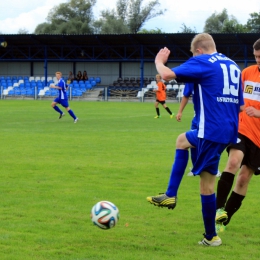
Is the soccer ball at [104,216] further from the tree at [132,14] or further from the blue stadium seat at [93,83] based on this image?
the tree at [132,14]

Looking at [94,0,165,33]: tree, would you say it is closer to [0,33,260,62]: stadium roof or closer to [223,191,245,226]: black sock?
[0,33,260,62]: stadium roof

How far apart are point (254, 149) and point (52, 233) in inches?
93.0

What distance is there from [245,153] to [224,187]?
17.3 inches

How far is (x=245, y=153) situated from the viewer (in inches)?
254

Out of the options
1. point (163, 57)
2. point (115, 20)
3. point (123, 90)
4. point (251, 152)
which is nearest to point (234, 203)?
point (251, 152)

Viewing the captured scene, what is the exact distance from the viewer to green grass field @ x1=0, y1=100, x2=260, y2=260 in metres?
5.52

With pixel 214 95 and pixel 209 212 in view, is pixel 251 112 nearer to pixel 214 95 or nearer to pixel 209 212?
pixel 214 95

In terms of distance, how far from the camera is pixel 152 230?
6.29 meters

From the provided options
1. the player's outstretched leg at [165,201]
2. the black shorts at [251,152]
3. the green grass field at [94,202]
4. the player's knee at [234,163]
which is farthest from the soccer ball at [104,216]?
the black shorts at [251,152]

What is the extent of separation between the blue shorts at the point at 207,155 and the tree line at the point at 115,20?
7698cm

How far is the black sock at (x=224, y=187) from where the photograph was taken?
21.1 ft

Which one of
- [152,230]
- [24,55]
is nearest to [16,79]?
[24,55]

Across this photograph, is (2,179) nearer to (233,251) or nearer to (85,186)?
(85,186)

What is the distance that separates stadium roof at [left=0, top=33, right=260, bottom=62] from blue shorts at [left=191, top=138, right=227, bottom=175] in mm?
41738
